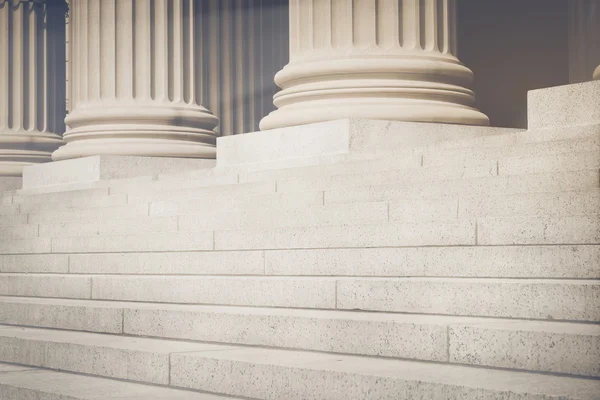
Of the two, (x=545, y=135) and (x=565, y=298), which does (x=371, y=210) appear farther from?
(x=565, y=298)

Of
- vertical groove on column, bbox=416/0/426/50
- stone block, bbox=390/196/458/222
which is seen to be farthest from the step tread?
vertical groove on column, bbox=416/0/426/50

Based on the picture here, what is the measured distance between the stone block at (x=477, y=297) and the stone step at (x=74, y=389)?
2.70 metres

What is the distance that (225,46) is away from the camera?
50625 mm

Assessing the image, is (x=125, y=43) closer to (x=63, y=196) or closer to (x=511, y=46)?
(x=63, y=196)

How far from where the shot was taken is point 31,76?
154ft

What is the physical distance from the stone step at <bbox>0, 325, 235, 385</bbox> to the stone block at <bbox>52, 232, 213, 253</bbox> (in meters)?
2.90

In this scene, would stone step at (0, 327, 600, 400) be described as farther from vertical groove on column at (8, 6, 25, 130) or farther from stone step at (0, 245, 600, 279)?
vertical groove on column at (8, 6, 25, 130)

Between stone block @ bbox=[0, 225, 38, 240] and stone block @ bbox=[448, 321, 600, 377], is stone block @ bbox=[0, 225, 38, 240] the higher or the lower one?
the higher one

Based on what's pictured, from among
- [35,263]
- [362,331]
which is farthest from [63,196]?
[362,331]

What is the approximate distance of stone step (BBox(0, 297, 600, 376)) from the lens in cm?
1216

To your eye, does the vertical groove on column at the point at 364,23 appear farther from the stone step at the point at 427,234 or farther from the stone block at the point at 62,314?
the stone block at the point at 62,314

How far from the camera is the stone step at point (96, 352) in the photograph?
16344mm

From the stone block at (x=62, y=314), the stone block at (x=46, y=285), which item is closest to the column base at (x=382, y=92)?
the stone block at (x=46, y=285)

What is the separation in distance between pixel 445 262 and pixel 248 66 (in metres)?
37.8
